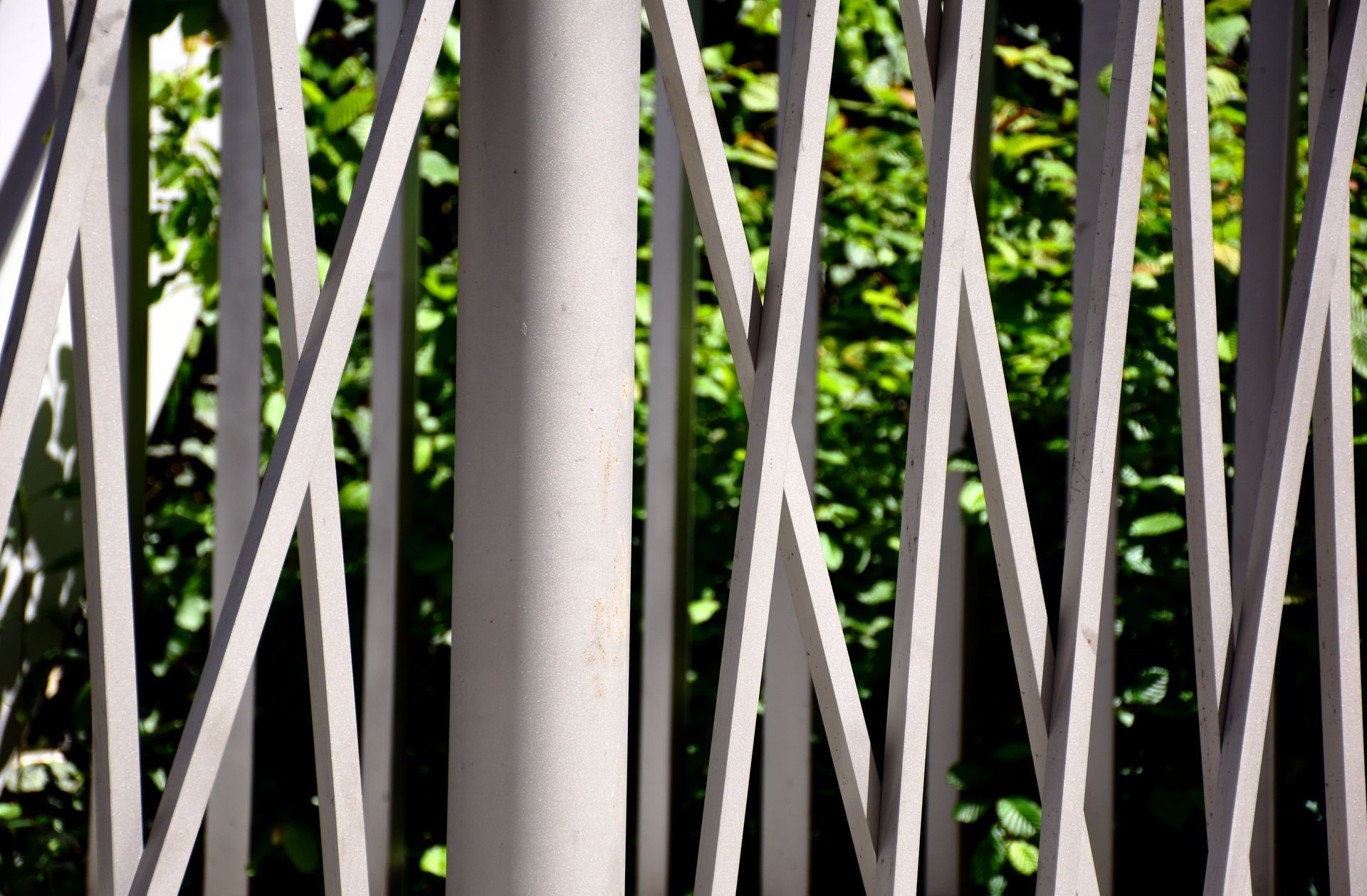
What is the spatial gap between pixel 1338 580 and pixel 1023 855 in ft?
1.89

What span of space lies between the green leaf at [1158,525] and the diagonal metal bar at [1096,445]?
1.85ft

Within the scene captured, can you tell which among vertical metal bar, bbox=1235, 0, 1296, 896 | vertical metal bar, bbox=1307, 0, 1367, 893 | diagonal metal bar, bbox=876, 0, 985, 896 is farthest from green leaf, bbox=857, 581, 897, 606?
diagonal metal bar, bbox=876, 0, 985, 896

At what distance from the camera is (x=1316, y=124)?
1.18m

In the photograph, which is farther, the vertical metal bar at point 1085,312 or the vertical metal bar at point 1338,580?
the vertical metal bar at point 1085,312

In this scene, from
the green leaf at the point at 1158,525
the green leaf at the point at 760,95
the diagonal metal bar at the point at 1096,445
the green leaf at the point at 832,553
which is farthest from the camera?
the green leaf at the point at 760,95

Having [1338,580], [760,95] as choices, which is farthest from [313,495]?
[760,95]

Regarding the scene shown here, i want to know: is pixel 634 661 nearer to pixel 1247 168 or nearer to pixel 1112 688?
pixel 1112 688

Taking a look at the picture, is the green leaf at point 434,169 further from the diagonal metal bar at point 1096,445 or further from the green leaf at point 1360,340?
the green leaf at point 1360,340

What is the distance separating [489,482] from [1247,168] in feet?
3.83

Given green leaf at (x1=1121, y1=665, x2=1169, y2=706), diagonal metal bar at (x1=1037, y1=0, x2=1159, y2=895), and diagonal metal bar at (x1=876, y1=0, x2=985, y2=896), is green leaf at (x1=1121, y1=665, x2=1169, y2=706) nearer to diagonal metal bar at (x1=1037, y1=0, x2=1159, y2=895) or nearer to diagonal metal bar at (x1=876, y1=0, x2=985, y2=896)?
diagonal metal bar at (x1=1037, y1=0, x2=1159, y2=895)

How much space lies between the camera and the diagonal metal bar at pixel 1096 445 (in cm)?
103

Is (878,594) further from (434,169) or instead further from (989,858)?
(434,169)

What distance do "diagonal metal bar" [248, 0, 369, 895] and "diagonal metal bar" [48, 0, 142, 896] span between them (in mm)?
134

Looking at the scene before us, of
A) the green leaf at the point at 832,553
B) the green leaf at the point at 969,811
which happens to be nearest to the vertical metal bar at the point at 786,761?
the green leaf at the point at 832,553
